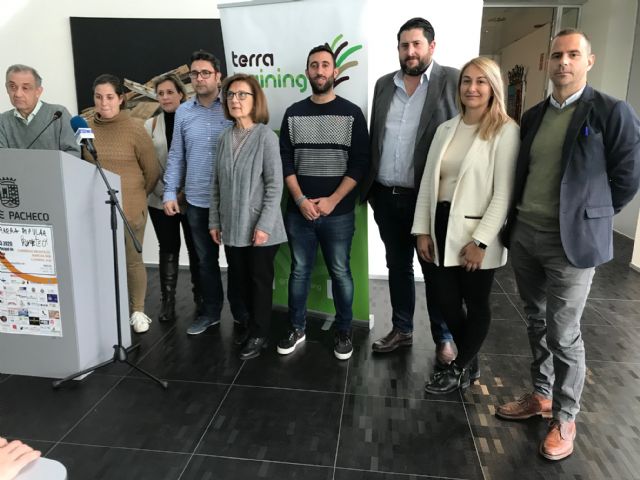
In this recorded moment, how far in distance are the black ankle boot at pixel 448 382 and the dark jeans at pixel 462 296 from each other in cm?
6

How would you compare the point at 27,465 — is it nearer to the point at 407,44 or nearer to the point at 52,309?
the point at 52,309

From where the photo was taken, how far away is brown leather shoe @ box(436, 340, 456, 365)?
2.71 meters

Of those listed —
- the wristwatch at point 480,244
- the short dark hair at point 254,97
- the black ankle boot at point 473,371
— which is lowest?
the black ankle boot at point 473,371

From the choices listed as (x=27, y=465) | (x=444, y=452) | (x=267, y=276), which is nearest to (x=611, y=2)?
(x=267, y=276)

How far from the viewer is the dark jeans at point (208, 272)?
300 cm

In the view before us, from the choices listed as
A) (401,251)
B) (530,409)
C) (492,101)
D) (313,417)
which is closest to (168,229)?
(401,251)

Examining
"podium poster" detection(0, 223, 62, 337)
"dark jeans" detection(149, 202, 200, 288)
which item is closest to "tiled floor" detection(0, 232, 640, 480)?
"podium poster" detection(0, 223, 62, 337)

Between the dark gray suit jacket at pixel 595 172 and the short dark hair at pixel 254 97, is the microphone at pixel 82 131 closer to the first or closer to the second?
the short dark hair at pixel 254 97

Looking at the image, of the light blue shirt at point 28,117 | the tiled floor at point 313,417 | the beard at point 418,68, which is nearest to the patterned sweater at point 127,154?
the light blue shirt at point 28,117

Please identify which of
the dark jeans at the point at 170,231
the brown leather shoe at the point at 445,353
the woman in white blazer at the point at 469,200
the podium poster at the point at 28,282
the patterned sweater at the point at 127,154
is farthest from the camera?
the dark jeans at the point at 170,231

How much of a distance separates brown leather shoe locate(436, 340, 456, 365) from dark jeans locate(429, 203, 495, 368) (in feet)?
0.94

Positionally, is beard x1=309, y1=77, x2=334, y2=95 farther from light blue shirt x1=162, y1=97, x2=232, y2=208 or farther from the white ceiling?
the white ceiling

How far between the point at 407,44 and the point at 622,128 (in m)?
1.12

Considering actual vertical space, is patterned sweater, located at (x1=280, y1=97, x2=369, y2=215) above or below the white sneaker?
above
